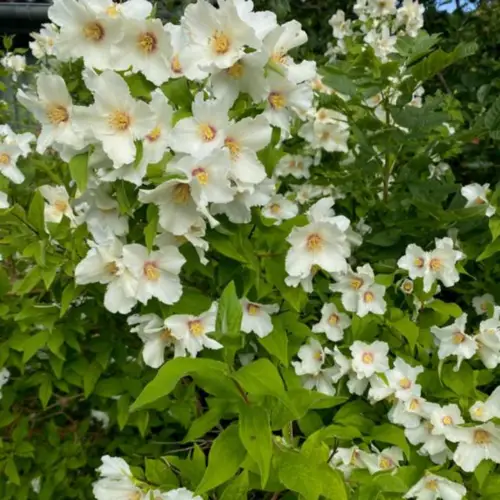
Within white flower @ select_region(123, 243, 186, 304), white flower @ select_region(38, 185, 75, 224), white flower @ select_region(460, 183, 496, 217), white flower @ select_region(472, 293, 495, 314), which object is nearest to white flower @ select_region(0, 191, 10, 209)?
white flower @ select_region(38, 185, 75, 224)

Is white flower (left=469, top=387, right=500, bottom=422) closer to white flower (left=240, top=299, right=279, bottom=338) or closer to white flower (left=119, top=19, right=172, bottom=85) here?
white flower (left=240, top=299, right=279, bottom=338)

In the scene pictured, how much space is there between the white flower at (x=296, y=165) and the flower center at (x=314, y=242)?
874 mm

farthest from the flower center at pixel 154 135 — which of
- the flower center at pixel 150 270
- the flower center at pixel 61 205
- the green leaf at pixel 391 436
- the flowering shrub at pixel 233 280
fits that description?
the green leaf at pixel 391 436

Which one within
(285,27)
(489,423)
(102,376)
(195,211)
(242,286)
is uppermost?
(285,27)

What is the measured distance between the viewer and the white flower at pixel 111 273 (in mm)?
1044

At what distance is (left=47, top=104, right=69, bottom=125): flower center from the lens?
103 cm

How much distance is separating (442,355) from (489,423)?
174 mm

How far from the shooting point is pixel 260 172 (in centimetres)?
99

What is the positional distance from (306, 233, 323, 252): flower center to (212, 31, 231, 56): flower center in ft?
1.26

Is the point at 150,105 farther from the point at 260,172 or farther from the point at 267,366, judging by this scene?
the point at 267,366

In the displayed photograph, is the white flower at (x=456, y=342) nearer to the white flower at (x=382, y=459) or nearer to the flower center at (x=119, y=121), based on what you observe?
the white flower at (x=382, y=459)

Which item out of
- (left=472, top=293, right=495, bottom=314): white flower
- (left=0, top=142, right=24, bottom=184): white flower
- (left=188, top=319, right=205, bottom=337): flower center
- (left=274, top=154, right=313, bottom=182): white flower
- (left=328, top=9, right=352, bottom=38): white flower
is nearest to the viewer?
(left=188, top=319, right=205, bottom=337): flower center

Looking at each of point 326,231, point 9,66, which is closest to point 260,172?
point 326,231

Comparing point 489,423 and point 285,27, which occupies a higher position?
point 285,27
